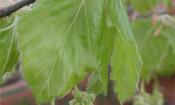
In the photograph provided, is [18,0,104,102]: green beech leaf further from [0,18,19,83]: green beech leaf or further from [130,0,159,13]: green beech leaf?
[130,0,159,13]: green beech leaf

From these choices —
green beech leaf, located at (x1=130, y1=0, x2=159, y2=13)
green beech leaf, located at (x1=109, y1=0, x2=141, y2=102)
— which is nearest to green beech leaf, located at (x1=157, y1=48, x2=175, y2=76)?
green beech leaf, located at (x1=130, y1=0, x2=159, y2=13)

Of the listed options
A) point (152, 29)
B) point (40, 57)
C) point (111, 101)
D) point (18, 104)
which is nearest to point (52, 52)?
point (40, 57)

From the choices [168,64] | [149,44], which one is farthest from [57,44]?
[168,64]

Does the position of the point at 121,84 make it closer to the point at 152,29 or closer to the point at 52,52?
the point at 52,52

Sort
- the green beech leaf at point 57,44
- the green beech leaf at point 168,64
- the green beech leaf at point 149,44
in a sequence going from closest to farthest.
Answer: the green beech leaf at point 57,44 → the green beech leaf at point 149,44 → the green beech leaf at point 168,64

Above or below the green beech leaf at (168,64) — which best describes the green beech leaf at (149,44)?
above

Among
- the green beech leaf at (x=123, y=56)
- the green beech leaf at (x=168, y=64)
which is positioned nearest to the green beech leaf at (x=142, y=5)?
the green beech leaf at (x=168, y=64)

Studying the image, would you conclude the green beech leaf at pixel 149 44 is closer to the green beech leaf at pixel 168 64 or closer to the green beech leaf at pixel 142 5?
the green beech leaf at pixel 142 5
